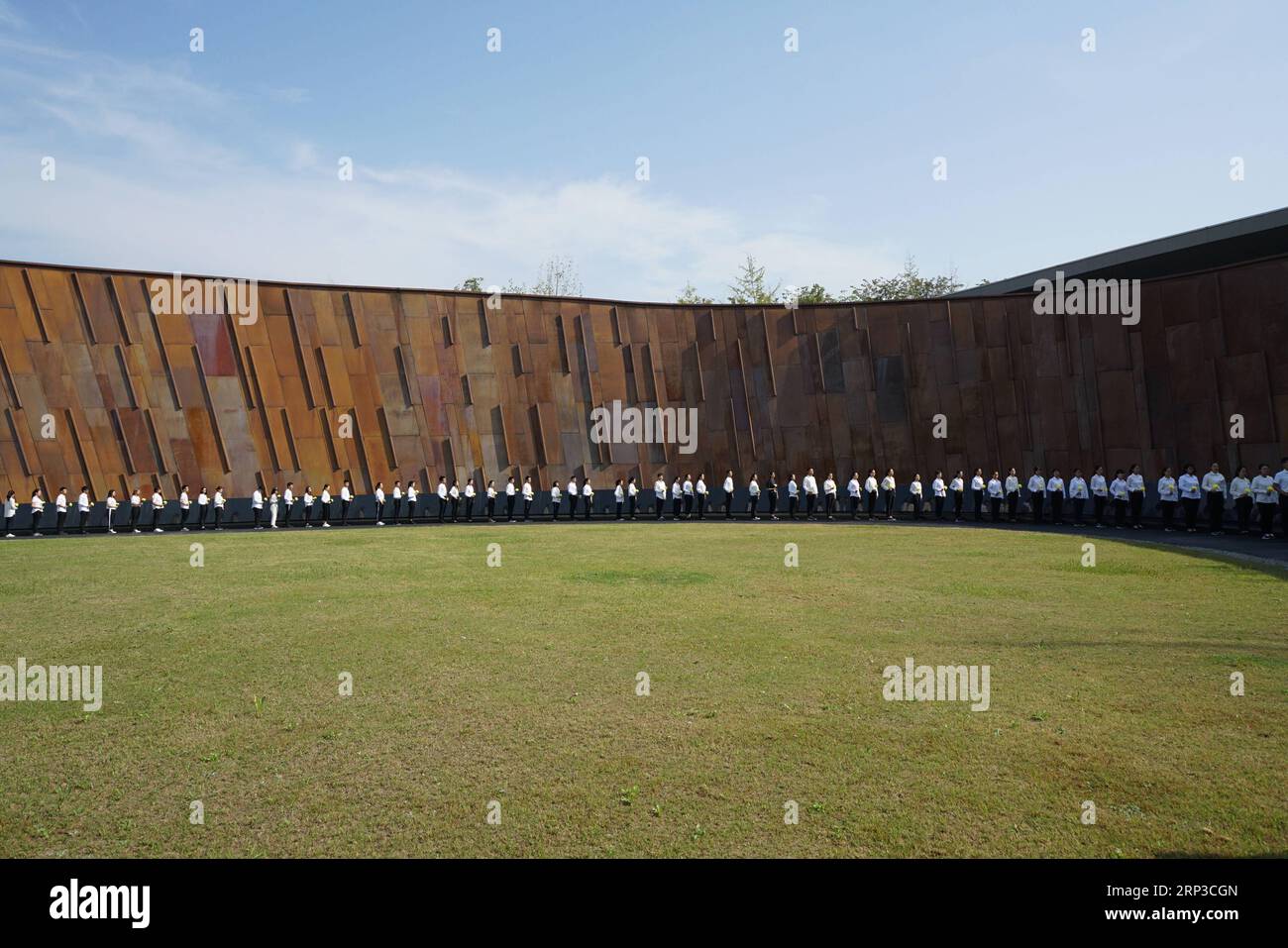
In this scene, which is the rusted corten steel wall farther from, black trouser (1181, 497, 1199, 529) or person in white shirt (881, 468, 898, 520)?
black trouser (1181, 497, 1199, 529)

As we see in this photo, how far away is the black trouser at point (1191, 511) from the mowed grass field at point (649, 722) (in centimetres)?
1167

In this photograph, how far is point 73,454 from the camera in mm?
29094

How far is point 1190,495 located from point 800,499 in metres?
13.9

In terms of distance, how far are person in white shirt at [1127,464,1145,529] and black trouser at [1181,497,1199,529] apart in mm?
1615

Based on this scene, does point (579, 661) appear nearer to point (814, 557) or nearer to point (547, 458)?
point (814, 557)

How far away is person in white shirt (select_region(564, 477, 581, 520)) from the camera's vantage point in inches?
1326

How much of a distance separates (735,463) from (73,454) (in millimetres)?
22806

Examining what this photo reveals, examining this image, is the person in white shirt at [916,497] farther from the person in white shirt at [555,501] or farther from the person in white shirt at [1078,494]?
the person in white shirt at [555,501]

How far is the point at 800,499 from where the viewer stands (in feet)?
116

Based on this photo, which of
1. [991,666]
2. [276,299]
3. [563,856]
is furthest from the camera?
[276,299]

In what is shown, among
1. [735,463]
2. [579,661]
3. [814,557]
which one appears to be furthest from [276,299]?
[579,661]

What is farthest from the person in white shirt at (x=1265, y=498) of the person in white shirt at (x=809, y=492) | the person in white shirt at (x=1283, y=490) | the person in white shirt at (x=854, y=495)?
the person in white shirt at (x=809, y=492)

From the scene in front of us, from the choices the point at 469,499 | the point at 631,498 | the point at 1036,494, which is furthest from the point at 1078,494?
the point at 469,499

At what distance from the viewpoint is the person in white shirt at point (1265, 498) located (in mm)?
21719
